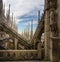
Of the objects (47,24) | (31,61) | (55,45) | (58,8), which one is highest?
(58,8)

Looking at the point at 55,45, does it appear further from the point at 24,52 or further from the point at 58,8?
the point at 24,52

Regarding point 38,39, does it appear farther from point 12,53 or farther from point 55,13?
point 55,13

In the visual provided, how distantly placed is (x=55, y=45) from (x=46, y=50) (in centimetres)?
212

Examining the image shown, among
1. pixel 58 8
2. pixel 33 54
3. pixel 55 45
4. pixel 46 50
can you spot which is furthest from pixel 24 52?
pixel 58 8

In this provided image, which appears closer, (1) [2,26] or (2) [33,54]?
(2) [33,54]

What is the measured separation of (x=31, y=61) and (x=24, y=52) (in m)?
0.82

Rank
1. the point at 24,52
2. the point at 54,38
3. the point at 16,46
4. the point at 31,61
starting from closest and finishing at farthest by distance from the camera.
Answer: the point at 54,38 < the point at 31,61 < the point at 24,52 < the point at 16,46

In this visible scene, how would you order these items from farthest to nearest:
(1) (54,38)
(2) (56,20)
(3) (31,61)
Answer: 1. (3) (31,61)
2. (2) (56,20)
3. (1) (54,38)

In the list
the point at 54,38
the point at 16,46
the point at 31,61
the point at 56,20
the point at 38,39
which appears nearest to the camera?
the point at 54,38

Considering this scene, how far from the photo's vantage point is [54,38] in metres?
6.93

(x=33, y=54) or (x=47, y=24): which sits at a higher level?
(x=47, y=24)

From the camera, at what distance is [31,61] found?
899 centimetres

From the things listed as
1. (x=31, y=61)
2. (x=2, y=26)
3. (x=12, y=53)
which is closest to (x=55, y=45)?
(x=31, y=61)

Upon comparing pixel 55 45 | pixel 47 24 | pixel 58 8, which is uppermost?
pixel 58 8
